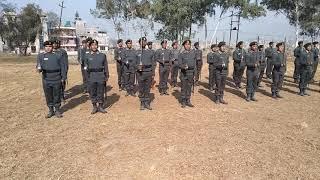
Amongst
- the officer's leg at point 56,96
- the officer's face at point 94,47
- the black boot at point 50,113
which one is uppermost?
the officer's face at point 94,47

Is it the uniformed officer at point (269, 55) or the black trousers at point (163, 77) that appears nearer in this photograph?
the black trousers at point (163, 77)

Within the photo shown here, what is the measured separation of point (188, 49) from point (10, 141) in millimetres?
5781

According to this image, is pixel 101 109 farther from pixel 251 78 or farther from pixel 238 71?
pixel 238 71

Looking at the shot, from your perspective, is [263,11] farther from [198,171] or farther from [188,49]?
[198,171]

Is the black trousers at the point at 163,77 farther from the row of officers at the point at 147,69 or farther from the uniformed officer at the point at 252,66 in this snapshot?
the uniformed officer at the point at 252,66

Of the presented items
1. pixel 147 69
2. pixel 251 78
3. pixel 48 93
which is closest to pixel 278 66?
pixel 251 78

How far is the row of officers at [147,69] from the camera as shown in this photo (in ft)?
35.1

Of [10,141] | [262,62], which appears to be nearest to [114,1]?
[262,62]

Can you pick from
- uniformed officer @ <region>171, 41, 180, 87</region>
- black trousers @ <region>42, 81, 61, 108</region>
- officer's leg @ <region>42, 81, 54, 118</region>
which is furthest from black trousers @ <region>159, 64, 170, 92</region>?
officer's leg @ <region>42, 81, 54, 118</region>

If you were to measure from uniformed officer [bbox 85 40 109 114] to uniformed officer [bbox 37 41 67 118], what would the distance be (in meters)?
0.75

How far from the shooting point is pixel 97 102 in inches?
437

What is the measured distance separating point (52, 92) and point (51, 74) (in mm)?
510

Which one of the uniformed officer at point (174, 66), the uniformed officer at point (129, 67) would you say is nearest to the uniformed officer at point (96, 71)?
the uniformed officer at point (129, 67)

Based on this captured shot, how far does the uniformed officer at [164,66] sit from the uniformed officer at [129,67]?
3.38ft
